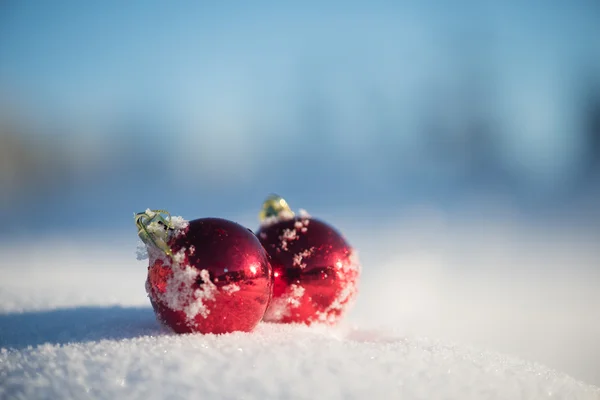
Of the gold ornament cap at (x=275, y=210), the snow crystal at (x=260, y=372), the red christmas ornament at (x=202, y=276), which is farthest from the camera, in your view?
the gold ornament cap at (x=275, y=210)

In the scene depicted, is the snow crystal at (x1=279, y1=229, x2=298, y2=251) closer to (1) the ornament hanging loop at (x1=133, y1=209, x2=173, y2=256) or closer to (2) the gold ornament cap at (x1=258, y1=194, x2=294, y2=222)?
(2) the gold ornament cap at (x1=258, y1=194, x2=294, y2=222)

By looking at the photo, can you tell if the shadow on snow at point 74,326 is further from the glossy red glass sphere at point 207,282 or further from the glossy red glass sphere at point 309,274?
the glossy red glass sphere at point 309,274

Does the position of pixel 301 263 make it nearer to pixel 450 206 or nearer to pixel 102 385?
pixel 102 385

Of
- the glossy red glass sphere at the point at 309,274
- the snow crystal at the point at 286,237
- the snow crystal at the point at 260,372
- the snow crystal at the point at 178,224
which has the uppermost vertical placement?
the snow crystal at the point at 178,224

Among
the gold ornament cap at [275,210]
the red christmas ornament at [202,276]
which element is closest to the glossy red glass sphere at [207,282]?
the red christmas ornament at [202,276]

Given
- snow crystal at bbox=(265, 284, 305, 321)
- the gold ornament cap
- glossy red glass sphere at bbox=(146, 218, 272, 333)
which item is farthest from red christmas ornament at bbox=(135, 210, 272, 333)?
the gold ornament cap

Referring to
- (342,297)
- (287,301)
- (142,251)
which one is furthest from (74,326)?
(342,297)

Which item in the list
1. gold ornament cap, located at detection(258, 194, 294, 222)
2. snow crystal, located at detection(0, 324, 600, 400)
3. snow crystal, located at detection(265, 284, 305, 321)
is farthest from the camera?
gold ornament cap, located at detection(258, 194, 294, 222)
